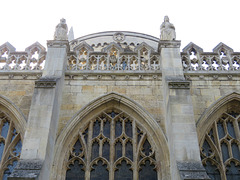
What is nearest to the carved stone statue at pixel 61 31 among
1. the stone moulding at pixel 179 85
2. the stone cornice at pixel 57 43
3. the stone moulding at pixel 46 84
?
the stone cornice at pixel 57 43

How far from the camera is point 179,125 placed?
28.6ft

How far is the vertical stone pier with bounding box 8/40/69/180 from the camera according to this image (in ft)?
26.0

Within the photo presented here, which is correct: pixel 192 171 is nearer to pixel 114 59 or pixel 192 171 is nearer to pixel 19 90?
pixel 114 59

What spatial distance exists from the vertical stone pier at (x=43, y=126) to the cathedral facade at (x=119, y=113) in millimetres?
27

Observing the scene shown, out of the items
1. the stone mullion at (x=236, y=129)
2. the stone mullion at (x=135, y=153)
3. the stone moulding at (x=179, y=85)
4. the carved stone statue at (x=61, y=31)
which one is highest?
the carved stone statue at (x=61, y=31)

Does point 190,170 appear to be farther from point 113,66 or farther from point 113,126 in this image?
point 113,66

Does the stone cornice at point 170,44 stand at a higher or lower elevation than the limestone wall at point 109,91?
higher

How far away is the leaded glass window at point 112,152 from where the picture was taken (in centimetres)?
920

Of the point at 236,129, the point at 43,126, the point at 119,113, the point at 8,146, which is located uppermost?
the point at 119,113

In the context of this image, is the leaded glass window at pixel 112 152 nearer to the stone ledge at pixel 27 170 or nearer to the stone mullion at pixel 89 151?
the stone mullion at pixel 89 151

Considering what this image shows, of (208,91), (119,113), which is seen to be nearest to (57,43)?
(119,113)

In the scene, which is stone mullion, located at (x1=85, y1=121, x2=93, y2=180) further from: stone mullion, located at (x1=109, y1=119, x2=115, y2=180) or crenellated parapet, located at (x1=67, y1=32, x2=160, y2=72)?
crenellated parapet, located at (x1=67, y1=32, x2=160, y2=72)

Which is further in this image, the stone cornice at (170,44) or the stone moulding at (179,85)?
the stone cornice at (170,44)

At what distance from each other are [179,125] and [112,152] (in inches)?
85.0
